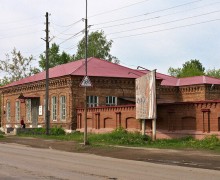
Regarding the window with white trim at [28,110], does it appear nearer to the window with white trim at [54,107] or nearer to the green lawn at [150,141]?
the window with white trim at [54,107]

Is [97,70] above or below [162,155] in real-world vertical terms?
above

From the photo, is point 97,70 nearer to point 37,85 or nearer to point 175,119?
point 37,85

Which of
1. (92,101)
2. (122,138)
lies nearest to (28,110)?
(92,101)

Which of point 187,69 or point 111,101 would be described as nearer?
point 111,101

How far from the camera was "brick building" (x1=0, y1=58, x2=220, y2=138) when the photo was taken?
26203 mm

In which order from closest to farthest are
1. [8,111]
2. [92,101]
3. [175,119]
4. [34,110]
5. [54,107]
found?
1. [175,119]
2. [92,101]
3. [54,107]
4. [34,110]
5. [8,111]

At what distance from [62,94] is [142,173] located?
2703 cm

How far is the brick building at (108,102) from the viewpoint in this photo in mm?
26203

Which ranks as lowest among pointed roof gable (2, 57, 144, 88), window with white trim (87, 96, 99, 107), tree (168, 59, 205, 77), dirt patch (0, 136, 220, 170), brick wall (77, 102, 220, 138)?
dirt patch (0, 136, 220, 170)

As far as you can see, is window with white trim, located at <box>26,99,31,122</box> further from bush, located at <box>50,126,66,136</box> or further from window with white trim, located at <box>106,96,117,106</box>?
window with white trim, located at <box>106,96,117,106</box>

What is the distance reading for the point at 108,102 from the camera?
1569 inches

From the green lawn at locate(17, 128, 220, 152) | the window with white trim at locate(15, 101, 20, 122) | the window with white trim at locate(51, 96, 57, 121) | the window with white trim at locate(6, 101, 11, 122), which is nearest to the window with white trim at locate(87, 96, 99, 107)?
the window with white trim at locate(51, 96, 57, 121)

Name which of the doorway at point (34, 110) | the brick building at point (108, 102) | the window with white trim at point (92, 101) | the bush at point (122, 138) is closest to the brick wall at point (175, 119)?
the brick building at point (108, 102)

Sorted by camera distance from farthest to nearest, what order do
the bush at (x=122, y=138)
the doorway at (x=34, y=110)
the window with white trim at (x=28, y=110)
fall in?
the window with white trim at (x=28, y=110)
the doorway at (x=34, y=110)
the bush at (x=122, y=138)
